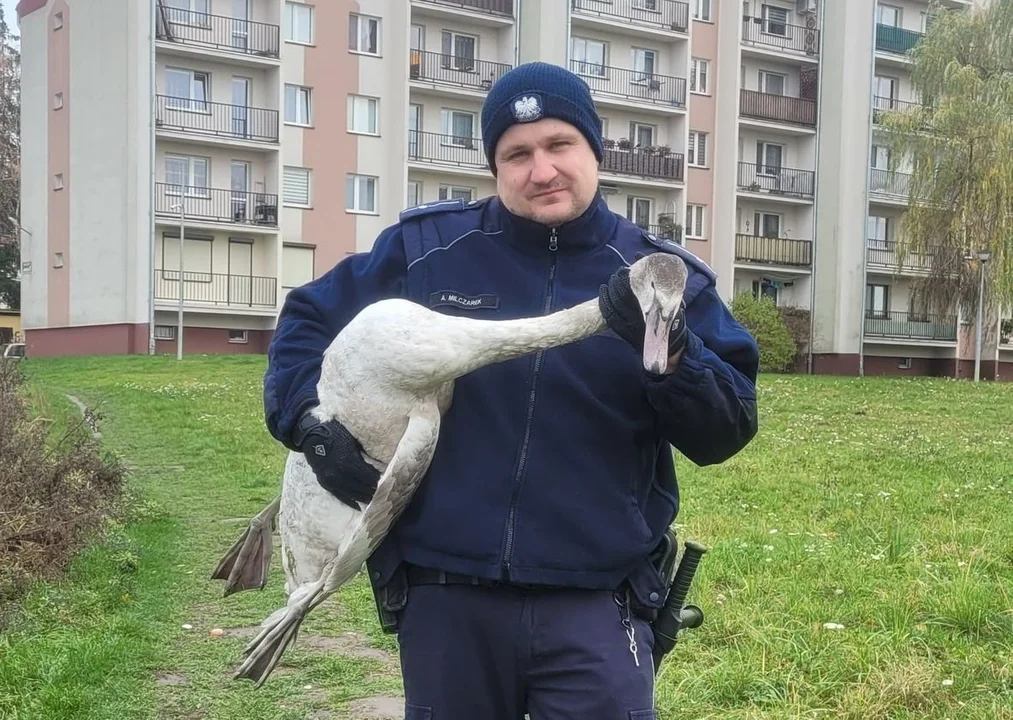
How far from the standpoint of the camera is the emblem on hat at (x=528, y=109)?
2383 millimetres

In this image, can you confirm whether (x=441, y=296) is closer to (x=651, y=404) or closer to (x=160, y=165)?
(x=651, y=404)

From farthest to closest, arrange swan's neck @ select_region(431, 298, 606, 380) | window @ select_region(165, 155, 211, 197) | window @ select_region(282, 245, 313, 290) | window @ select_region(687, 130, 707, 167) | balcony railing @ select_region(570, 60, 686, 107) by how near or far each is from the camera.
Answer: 1. window @ select_region(687, 130, 707, 167)
2. balcony railing @ select_region(570, 60, 686, 107)
3. window @ select_region(282, 245, 313, 290)
4. window @ select_region(165, 155, 211, 197)
5. swan's neck @ select_region(431, 298, 606, 380)

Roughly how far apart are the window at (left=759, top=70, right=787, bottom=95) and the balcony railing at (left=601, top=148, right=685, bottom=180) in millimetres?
4907

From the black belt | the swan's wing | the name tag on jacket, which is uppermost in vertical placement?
the name tag on jacket

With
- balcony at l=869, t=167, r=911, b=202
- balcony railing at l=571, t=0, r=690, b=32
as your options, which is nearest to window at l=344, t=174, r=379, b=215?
balcony railing at l=571, t=0, r=690, b=32

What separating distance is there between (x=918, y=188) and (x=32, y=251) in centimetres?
2497

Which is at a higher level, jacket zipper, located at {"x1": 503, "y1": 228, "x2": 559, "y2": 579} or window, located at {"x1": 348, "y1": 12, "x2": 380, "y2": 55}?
window, located at {"x1": 348, "y1": 12, "x2": 380, "y2": 55}

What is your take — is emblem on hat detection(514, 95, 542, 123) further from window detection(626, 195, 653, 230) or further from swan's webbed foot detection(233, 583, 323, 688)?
window detection(626, 195, 653, 230)

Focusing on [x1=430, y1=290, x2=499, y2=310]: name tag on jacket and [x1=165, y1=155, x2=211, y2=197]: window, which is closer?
[x1=430, y1=290, x2=499, y2=310]: name tag on jacket

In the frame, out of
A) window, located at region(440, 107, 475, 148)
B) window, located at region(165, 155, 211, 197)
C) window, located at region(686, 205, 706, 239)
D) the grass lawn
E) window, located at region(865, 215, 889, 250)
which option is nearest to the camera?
the grass lawn

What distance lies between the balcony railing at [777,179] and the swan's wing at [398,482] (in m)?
37.2

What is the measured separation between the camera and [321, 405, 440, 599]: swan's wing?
2.30 metres

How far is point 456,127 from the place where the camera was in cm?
3469

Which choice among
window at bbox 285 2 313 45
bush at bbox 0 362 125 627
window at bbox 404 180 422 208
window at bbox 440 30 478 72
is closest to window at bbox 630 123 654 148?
window at bbox 440 30 478 72
